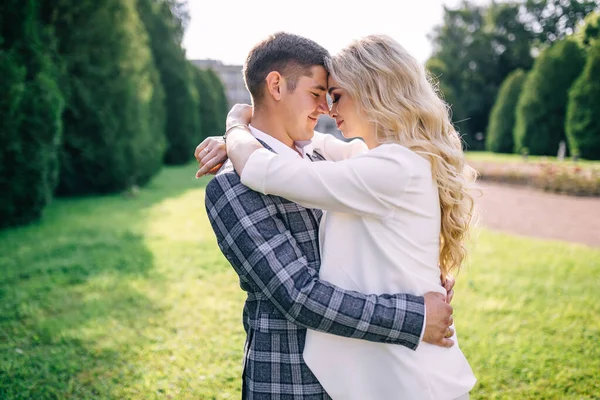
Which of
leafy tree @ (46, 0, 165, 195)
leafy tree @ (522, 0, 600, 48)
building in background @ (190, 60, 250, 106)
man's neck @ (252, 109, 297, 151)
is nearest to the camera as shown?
man's neck @ (252, 109, 297, 151)

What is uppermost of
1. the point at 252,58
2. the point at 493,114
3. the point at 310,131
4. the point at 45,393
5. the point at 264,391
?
the point at 493,114

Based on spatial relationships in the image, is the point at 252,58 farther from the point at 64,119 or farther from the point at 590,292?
the point at 64,119

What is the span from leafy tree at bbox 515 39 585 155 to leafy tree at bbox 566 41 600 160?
144 inches

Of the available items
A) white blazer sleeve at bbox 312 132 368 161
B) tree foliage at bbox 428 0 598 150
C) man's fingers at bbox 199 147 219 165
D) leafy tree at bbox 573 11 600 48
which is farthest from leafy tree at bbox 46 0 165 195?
tree foliage at bbox 428 0 598 150

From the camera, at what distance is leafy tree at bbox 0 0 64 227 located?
7586 mm

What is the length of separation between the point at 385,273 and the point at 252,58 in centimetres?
117

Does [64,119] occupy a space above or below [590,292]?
above

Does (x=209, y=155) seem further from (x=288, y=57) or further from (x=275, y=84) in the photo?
(x=288, y=57)

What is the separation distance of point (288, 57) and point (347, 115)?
1.25 feet

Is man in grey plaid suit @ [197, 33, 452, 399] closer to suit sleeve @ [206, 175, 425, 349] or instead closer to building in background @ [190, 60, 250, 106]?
suit sleeve @ [206, 175, 425, 349]

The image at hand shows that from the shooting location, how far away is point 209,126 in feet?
79.3

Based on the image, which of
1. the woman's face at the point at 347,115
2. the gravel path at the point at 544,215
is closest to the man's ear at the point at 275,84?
the woman's face at the point at 347,115

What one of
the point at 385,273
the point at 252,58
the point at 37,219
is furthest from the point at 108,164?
the point at 385,273

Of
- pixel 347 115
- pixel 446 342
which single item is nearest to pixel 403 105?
pixel 347 115
